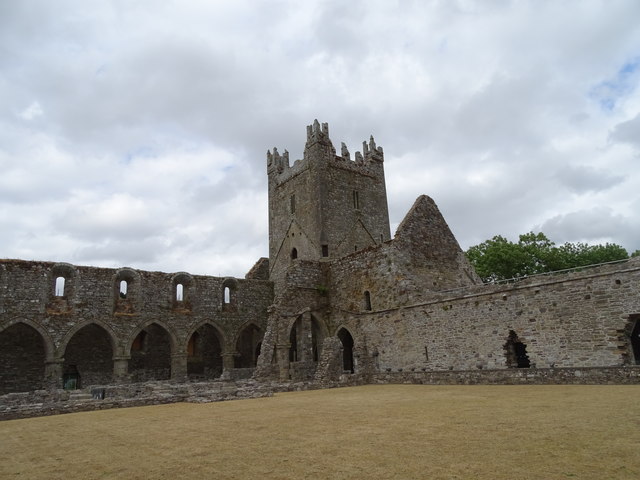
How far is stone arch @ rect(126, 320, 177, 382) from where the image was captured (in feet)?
85.9

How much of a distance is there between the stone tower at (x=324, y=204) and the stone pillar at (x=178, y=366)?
10.3 m

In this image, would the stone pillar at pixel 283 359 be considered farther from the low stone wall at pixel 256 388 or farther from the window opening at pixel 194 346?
the window opening at pixel 194 346

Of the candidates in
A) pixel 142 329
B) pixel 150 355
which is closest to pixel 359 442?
pixel 142 329

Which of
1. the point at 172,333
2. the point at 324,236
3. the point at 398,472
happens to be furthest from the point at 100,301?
the point at 398,472

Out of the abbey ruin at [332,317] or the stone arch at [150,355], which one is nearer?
the abbey ruin at [332,317]

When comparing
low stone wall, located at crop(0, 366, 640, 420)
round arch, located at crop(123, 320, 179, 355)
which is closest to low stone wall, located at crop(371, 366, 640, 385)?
low stone wall, located at crop(0, 366, 640, 420)

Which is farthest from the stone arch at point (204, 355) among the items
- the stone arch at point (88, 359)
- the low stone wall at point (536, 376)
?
the low stone wall at point (536, 376)

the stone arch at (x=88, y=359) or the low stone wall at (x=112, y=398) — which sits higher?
the stone arch at (x=88, y=359)

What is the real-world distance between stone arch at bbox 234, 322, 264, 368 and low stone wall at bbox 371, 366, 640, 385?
14.0 m

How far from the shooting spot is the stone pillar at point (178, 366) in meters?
24.0

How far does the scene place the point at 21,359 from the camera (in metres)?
22.9

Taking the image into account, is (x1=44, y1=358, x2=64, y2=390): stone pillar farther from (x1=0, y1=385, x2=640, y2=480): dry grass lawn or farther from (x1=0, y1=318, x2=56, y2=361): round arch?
(x1=0, y1=385, x2=640, y2=480): dry grass lawn

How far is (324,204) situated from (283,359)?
12.9 meters

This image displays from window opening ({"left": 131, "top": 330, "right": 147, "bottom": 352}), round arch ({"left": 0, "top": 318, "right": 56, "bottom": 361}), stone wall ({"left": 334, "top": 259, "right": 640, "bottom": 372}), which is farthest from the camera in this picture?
window opening ({"left": 131, "top": 330, "right": 147, "bottom": 352})
